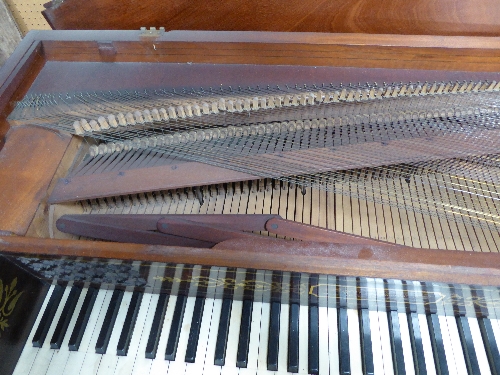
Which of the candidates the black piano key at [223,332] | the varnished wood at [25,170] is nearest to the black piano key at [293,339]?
the black piano key at [223,332]

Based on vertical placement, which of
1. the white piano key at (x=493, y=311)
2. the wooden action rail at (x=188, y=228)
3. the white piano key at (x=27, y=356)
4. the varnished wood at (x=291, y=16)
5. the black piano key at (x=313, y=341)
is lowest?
the white piano key at (x=27, y=356)

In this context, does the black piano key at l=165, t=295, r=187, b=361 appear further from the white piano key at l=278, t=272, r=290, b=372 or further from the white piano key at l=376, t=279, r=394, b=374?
→ the white piano key at l=376, t=279, r=394, b=374

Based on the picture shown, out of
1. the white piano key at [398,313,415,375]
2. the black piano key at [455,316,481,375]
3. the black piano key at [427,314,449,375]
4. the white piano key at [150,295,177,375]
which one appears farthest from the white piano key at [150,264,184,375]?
the black piano key at [455,316,481,375]

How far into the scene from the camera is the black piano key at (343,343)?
5.53 feet

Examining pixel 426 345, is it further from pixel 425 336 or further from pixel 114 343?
pixel 114 343

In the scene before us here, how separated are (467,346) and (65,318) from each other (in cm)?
161

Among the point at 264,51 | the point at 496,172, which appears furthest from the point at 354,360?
the point at 264,51

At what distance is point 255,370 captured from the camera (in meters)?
1.71

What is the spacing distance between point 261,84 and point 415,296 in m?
1.10

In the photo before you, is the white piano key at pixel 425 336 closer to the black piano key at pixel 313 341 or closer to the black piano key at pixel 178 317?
the black piano key at pixel 313 341

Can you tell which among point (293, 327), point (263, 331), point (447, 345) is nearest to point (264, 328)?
point (263, 331)

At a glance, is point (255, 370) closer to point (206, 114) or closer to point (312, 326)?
point (312, 326)

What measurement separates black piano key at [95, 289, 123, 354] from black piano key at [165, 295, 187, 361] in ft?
0.83

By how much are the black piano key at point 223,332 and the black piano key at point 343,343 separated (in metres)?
0.44
